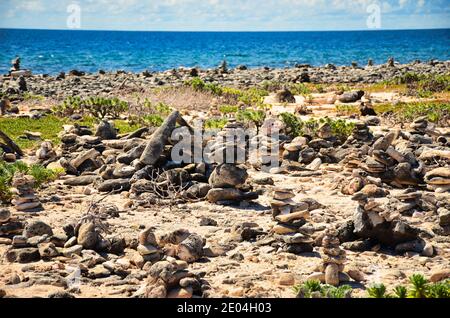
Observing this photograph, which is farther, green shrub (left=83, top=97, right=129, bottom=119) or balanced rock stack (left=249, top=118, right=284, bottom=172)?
green shrub (left=83, top=97, right=129, bottom=119)

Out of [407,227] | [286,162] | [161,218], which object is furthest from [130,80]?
[407,227]

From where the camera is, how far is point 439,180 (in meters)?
12.0

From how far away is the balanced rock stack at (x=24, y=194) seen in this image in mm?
11453

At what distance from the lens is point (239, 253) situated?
364 inches

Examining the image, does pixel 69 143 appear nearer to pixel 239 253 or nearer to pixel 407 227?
pixel 239 253

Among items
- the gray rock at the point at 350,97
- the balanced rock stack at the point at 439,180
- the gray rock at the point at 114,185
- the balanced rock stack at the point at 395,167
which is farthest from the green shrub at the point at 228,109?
the balanced rock stack at the point at 439,180

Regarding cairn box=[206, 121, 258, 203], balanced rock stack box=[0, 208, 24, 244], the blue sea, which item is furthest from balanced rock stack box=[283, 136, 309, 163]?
the blue sea

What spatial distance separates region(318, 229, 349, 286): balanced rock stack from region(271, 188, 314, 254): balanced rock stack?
901 millimetres

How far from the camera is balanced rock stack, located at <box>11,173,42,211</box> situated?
11.5 metres

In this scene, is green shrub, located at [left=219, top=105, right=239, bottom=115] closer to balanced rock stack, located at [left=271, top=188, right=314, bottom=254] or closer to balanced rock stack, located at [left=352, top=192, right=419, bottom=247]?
balanced rock stack, located at [left=271, top=188, right=314, bottom=254]

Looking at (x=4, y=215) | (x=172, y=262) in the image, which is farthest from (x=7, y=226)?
(x=172, y=262)

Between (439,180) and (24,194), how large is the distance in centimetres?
745

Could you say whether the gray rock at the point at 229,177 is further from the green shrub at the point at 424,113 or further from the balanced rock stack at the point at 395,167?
the green shrub at the point at 424,113

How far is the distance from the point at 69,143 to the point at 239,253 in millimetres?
8157
